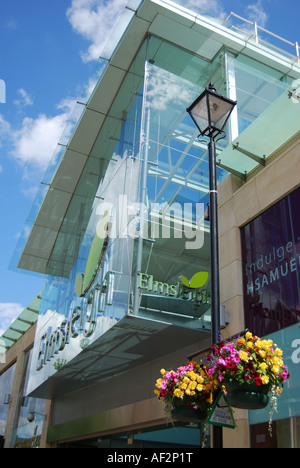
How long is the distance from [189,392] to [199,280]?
20.2 ft

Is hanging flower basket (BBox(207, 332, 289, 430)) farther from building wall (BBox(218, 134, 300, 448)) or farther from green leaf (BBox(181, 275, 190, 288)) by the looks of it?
green leaf (BBox(181, 275, 190, 288))

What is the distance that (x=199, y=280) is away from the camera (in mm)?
12211

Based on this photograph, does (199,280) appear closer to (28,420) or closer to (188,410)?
(188,410)

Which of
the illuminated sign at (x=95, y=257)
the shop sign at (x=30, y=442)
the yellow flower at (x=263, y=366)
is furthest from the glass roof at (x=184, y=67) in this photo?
the shop sign at (x=30, y=442)

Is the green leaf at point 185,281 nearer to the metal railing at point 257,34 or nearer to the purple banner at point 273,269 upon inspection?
the purple banner at point 273,269

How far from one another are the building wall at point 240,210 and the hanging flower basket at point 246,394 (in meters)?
3.92

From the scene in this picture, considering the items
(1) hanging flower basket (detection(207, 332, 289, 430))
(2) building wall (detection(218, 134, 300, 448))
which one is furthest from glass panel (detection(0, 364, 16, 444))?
(1) hanging flower basket (detection(207, 332, 289, 430))

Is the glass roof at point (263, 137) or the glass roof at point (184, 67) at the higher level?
the glass roof at point (184, 67)

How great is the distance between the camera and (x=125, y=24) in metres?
15.6

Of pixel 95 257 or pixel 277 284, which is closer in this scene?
pixel 277 284

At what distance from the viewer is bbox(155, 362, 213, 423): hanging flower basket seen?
6.23 metres

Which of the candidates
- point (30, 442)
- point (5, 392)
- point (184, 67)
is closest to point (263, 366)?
point (184, 67)

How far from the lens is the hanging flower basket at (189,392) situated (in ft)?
20.4

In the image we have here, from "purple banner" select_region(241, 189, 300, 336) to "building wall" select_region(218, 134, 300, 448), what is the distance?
0.59 ft
